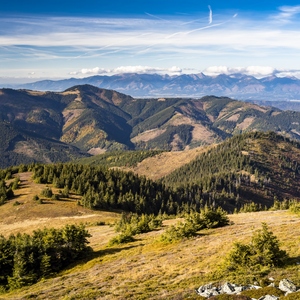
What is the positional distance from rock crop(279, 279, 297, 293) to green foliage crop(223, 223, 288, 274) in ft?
20.6

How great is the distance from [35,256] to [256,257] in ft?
112

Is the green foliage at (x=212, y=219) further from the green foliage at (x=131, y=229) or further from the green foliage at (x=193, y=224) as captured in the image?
the green foliage at (x=131, y=229)

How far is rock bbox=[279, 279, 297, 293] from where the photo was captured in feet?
80.3

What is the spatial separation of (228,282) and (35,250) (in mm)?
33257

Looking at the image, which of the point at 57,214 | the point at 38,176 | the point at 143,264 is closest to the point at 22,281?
the point at 143,264

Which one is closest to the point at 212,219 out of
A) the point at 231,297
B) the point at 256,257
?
the point at 256,257

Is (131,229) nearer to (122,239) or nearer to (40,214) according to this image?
(122,239)

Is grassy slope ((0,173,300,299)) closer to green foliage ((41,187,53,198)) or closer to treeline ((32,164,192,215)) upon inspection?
treeline ((32,164,192,215))

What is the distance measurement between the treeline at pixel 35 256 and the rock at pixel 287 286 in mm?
35688

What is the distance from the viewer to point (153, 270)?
40.2 metres

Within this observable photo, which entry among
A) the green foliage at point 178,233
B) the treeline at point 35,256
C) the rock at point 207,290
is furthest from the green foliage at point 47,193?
the rock at point 207,290

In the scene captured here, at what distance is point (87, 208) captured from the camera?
137625 millimetres

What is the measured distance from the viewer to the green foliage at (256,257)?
3300 centimetres

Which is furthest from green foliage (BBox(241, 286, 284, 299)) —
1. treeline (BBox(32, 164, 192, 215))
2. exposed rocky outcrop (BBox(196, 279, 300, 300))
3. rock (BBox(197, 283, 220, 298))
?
treeline (BBox(32, 164, 192, 215))
